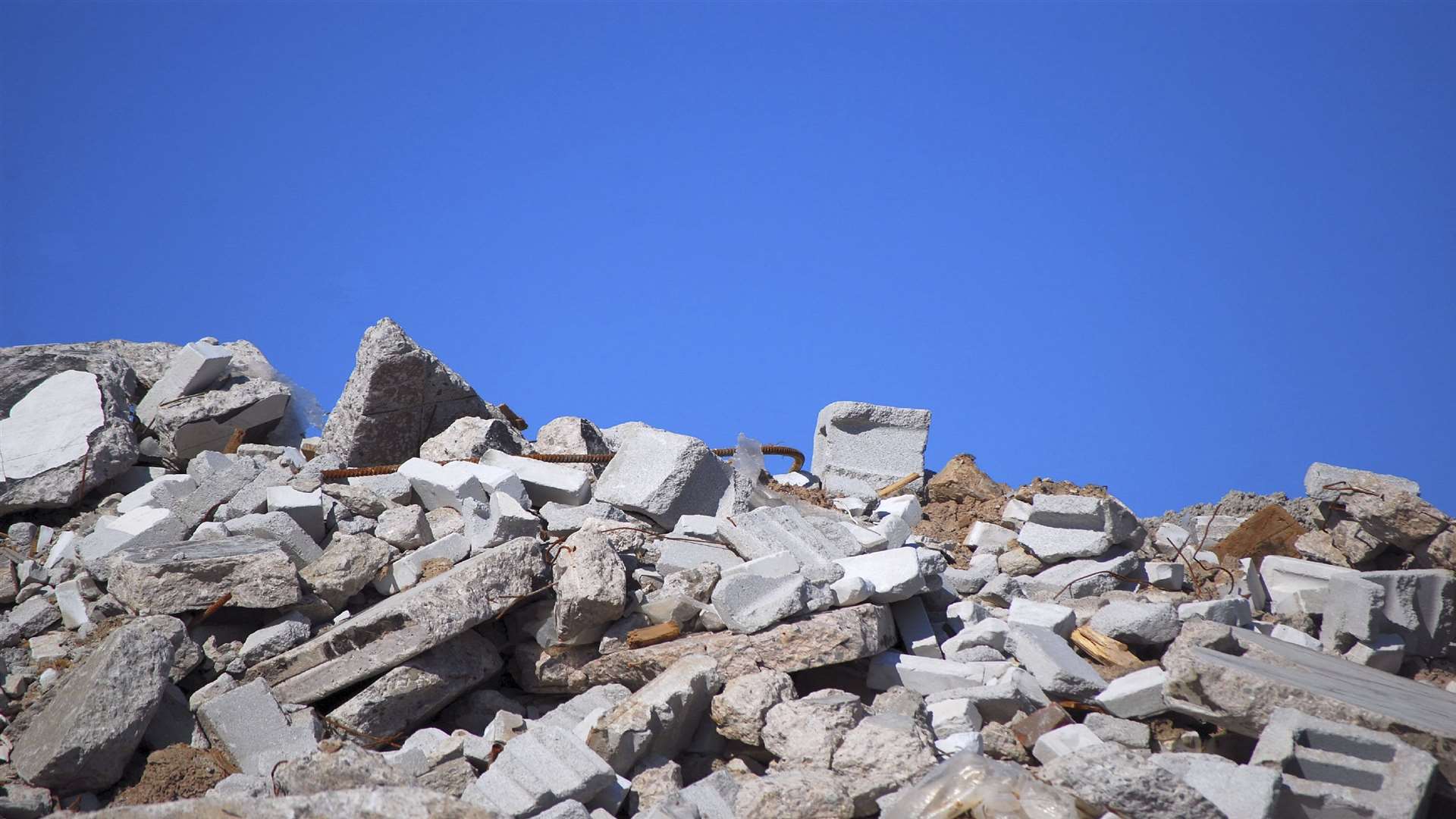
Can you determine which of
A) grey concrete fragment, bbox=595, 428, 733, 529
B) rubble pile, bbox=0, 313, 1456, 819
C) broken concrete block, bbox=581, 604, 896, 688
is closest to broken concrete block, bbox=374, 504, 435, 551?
rubble pile, bbox=0, 313, 1456, 819

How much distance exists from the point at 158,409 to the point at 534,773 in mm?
5116

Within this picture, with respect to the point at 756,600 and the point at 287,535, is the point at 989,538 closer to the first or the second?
the point at 756,600

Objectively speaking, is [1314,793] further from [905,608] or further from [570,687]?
[570,687]

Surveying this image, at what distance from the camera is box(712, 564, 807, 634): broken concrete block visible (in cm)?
510

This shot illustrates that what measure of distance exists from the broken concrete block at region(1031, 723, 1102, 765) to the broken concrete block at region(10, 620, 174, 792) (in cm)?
399

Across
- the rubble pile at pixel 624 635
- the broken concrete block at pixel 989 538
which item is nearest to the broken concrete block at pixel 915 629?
the rubble pile at pixel 624 635

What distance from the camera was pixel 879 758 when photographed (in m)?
4.10

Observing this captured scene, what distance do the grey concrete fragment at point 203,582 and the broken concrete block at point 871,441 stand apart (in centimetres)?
494

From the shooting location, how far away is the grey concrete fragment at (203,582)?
5266 millimetres

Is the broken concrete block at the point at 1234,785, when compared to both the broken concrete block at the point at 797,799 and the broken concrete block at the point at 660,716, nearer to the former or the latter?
the broken concrete block at the point at 797,799

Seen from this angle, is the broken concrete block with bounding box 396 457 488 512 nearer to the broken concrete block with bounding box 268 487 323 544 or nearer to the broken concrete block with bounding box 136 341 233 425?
the broken concrete block with bounding box 268 487 323 544

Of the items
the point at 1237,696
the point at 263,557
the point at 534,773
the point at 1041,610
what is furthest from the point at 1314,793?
the point at 263,557

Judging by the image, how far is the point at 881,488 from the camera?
8906 millimetres

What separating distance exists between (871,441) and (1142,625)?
3872mm
